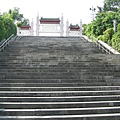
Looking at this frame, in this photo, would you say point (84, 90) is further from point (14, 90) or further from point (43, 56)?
point (43, 56)

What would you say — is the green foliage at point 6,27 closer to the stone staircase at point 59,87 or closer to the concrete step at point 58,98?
the stone staircase at point 59,87

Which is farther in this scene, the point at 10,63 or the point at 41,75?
the point at 10,63

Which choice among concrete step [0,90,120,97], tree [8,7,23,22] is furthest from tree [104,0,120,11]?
concrete step [0,90,120,97]

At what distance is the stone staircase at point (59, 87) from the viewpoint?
718 centimetres

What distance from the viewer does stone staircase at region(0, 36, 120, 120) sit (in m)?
7.18

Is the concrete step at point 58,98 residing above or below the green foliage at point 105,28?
below

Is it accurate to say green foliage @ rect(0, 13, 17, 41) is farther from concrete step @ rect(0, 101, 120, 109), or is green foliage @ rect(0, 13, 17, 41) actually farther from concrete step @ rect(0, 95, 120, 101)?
concrete step @ rect(0, 101, 120, 109)

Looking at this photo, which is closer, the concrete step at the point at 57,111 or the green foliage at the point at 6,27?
the concrete step at the point at 57,111

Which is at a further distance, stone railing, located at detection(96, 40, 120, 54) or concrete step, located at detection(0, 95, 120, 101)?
stone railing, located at detection(96, 40, 120, 54)

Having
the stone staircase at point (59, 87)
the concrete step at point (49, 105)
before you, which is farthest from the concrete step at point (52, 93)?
the concrete step at point (49, 105)

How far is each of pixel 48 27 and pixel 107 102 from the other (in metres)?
19.2

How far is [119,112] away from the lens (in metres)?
7.40

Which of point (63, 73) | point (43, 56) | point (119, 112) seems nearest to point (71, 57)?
point (43, 56)

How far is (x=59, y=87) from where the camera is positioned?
8.90 metres
